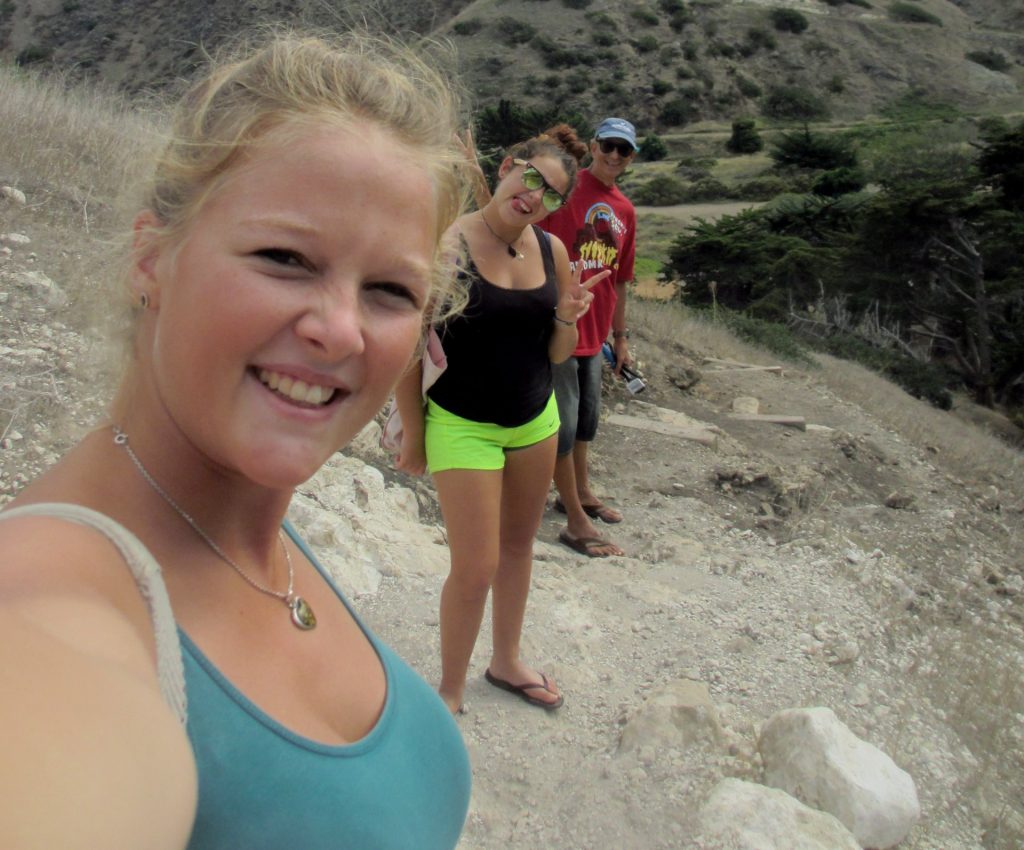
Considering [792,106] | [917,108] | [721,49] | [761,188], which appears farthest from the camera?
[721,49]

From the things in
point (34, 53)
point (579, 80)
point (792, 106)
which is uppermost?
point (579, 80)

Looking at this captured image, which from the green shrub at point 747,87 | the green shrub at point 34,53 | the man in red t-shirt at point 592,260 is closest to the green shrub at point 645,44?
the green shrub at point 747,87

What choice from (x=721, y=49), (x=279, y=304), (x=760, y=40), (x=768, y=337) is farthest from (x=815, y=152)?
(x=279, y=304)

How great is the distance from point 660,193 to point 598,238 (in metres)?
32.2

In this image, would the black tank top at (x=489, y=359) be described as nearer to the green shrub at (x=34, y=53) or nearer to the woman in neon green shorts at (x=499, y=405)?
the woman in neon green shorts at (x=499, y=405)

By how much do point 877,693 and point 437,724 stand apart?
2.79m

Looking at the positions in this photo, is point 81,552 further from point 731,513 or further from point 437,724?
point 731,513

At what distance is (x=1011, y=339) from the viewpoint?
17.2 m

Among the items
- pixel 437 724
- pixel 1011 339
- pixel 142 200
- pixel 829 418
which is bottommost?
pixel 1011 339

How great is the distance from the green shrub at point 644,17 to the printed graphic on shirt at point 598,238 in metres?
47.8

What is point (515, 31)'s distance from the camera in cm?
4544

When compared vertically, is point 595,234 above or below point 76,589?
below

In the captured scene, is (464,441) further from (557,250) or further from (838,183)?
(838,183)

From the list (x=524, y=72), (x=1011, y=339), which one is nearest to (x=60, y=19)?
(x=524, y=72)
